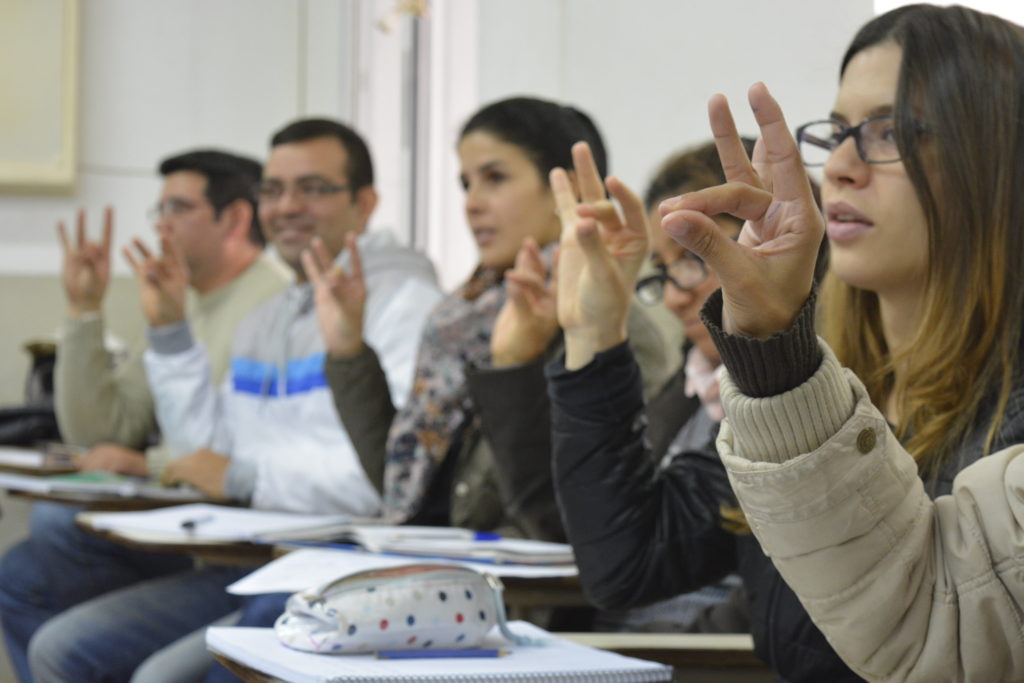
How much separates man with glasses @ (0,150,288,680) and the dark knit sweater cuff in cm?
239

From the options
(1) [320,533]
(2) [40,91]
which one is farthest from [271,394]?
(2) [40,91]

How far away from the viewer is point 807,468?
2.90ft

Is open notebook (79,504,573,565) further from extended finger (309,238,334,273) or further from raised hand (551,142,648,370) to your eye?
extended finger (309,238,334,273)

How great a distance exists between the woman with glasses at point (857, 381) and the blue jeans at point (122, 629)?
3.97 feet

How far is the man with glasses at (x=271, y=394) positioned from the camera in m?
2.41

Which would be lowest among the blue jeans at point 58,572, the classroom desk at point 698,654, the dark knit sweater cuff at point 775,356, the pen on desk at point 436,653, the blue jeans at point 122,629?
the blue jeans at point 58,572

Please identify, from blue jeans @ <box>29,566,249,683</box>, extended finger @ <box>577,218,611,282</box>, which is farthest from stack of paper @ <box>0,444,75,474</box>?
extended finger @ <box>577,218,611,282</box>

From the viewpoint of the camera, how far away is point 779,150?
0.92 meters

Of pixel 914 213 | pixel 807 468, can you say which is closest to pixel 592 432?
pixel 914 213

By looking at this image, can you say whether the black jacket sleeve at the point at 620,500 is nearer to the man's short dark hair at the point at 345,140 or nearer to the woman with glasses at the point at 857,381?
the woman with glasses at the point at 857,381

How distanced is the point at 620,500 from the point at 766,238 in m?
0.57

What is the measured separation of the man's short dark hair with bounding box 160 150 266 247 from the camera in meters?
3.90

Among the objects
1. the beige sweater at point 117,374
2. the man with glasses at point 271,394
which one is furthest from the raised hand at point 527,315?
the beige sweater at point 117,374

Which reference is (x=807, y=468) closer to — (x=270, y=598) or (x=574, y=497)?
(x=574, y=497)
